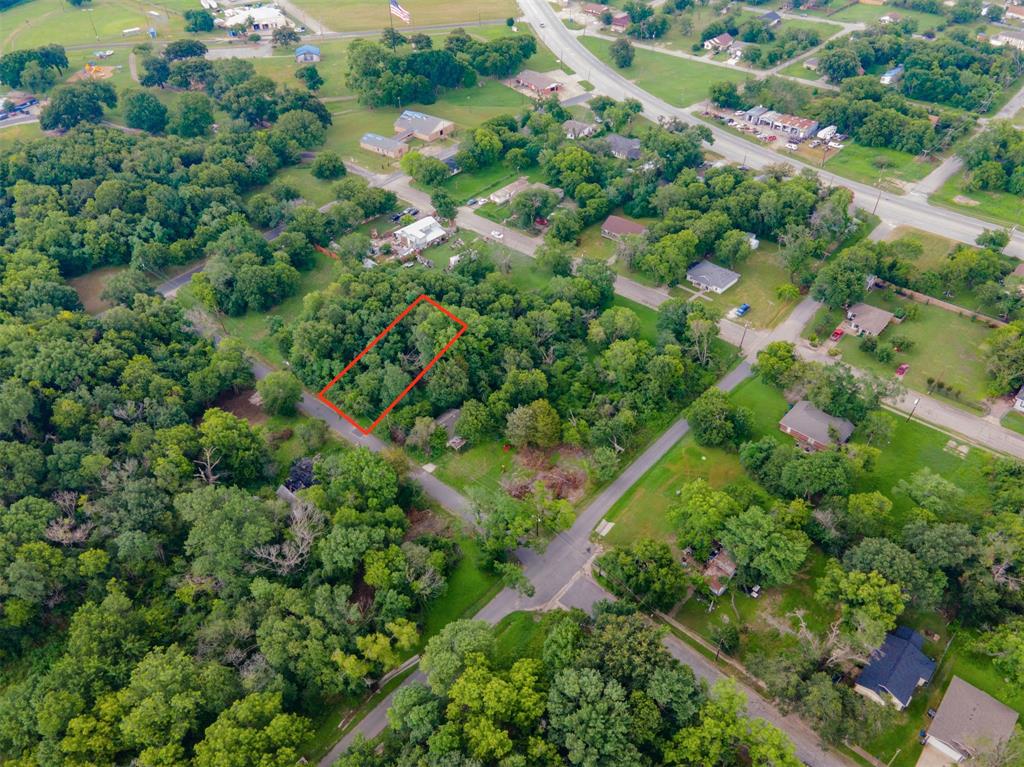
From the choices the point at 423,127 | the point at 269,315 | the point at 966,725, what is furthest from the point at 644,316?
the point at 423,127

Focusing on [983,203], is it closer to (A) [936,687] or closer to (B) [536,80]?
(A) [936,687]

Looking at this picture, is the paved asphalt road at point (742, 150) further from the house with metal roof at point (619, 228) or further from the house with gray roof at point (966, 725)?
the house with gray roof at point (966, 725)

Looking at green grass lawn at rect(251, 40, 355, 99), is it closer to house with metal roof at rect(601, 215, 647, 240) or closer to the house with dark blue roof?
house with metal roof at rect(601, 215, 647, 240)

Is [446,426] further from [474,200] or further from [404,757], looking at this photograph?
[474,200]

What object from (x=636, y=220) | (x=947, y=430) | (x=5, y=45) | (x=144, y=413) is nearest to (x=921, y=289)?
(x=947, y=430)

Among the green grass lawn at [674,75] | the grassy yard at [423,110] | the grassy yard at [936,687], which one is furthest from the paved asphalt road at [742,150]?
the grassy yard at [936,687]

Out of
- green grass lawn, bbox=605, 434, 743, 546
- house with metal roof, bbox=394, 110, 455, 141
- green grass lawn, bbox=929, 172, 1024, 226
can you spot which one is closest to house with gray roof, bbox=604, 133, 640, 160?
house with metal roof, bbox=394, 110, 455, 141
